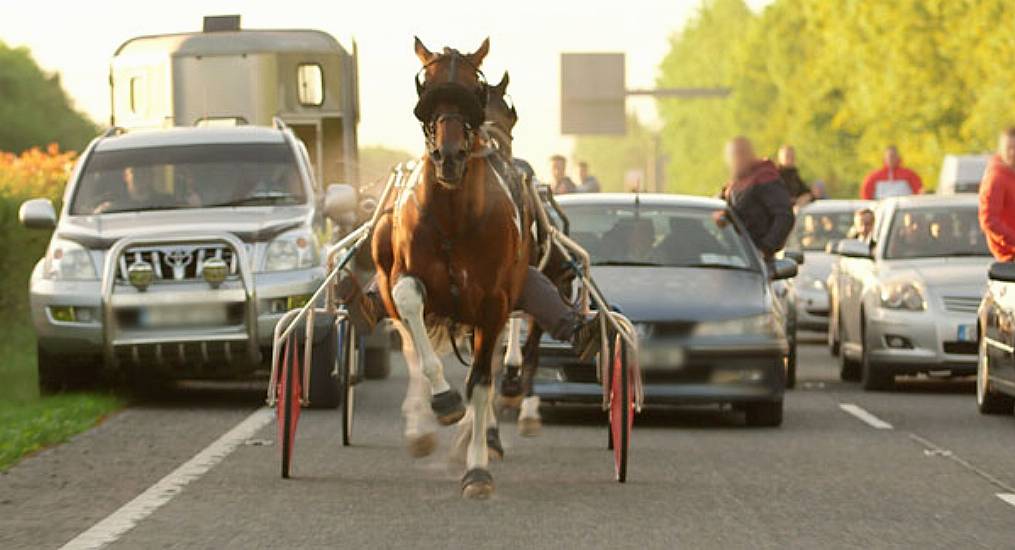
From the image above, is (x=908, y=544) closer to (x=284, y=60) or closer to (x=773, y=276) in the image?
(x=773, y=276)

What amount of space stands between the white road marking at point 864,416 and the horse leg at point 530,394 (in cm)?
303

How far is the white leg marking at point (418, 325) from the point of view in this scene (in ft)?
36.9

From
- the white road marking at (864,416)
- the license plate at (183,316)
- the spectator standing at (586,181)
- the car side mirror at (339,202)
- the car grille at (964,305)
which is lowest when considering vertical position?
the white road marking at (864,416)

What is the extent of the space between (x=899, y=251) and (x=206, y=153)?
5854 mm

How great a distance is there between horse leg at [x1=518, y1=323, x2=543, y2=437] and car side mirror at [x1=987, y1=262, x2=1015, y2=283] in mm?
3501

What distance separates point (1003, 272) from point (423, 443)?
208 inches

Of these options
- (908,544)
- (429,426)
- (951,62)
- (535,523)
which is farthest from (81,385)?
(951,62)

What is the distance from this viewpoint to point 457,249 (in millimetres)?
11344

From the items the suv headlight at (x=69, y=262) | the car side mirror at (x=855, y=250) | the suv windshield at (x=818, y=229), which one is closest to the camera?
the suv headlight at (x=69, y=262)

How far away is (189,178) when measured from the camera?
18.5 meters

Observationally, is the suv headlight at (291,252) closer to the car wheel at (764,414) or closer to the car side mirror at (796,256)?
the car wheel at (764,414)

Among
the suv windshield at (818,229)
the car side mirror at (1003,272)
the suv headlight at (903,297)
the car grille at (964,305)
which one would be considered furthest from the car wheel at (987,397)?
the suv windshield at (818,229)

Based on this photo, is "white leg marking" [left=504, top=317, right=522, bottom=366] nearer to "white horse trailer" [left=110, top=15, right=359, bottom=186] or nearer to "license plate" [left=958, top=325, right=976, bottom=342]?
"license plate" [left=958, top=325, right=976, bottom=342]

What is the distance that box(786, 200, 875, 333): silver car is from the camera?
28.4 metres
